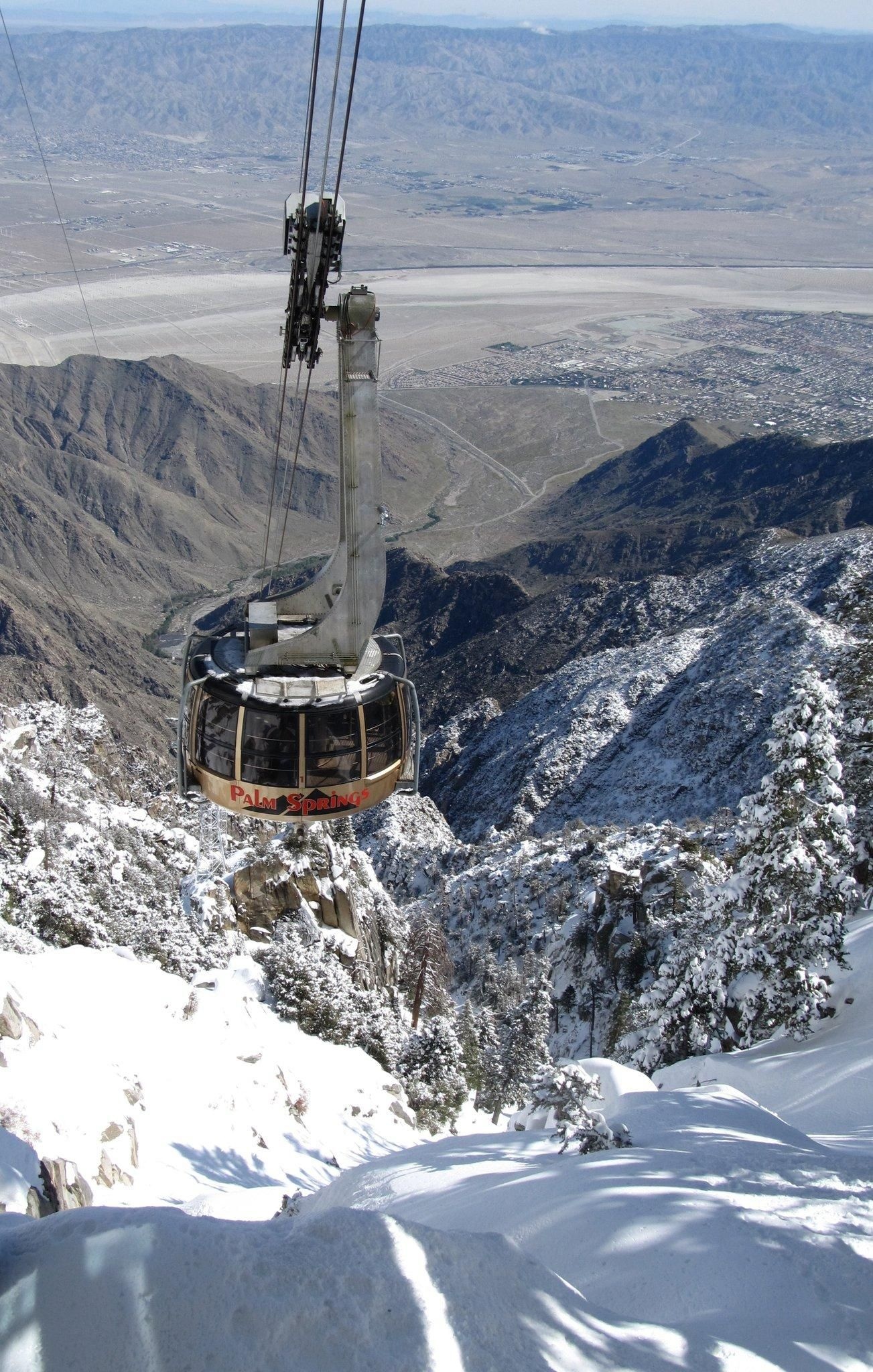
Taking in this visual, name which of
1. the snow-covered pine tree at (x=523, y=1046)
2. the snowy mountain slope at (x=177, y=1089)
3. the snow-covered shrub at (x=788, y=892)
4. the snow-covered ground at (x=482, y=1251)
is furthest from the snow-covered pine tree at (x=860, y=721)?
the snowy mountain slope at (x=177, y=1089)

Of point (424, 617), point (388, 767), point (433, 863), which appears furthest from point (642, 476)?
point (388, 767)

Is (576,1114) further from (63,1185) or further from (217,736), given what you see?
(217,736)

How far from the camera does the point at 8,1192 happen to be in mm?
12086

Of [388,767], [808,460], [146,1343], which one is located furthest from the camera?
[808,460]

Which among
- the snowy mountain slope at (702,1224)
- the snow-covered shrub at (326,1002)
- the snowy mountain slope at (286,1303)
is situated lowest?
the snow-covered shrub at (326,1002)

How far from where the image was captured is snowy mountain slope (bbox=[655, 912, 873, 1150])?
17.7m

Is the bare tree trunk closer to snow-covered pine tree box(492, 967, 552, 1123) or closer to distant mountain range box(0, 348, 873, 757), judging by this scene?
snow-covered pine tree box(492, 967, 552, 1123)

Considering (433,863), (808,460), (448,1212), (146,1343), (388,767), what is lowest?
(433,863)

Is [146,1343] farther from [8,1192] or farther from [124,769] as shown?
[124,769]

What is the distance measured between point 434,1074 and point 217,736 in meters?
20.9

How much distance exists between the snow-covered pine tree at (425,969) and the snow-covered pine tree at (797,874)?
670 inches

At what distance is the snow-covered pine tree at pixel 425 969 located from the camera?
37.5m

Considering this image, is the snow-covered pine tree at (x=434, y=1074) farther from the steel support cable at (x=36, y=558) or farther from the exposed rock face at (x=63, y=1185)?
the steel support cable at (x=36, y=558)

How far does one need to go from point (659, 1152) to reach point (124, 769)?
161ft
